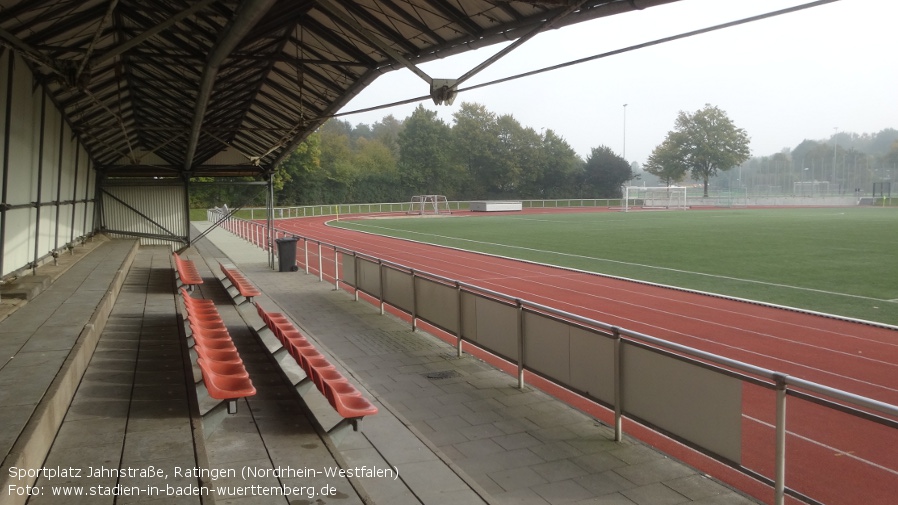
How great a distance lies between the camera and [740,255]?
940 inches

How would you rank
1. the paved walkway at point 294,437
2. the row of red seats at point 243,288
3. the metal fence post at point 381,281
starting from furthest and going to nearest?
the metal fence post at point 381,281 → the row of red seats at point 243,288 → the paved walkway at point 294,437

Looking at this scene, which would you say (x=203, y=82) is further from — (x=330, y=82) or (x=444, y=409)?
(x=444, y=409)

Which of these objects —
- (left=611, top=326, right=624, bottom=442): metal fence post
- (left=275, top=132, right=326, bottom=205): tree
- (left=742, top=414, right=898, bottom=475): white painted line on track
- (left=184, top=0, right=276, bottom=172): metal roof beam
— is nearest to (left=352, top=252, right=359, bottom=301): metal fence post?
(left=184, top=0, right=276, bottom=172): metal roof beam

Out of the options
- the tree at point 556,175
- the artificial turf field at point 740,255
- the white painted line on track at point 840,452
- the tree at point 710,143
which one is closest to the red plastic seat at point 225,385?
the white painted line on track at point 840,452

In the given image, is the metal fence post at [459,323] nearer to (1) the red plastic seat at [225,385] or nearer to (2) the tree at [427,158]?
(1) the red plastic seat at [225,385]

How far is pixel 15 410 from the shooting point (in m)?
4.24

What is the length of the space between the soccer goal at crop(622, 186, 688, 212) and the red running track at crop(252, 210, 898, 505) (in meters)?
53.7

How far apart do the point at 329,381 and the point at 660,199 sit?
71.7m

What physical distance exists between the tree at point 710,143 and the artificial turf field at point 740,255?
55439mm

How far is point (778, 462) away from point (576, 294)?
1130 cm

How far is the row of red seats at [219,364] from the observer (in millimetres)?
5094

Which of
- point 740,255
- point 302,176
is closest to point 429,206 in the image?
point 302,176

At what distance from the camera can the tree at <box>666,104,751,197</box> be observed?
92312 mm

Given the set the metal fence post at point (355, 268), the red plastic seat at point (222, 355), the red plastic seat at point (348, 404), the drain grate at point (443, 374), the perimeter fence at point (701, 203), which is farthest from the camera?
the perimeter fence at point (701, 203)
